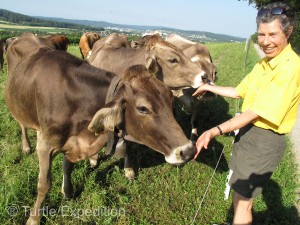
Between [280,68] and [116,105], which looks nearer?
[280,68]

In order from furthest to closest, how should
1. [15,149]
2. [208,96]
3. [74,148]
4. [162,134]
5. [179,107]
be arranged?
[179,107], [208,96], [15,149], [74,148], [162,134]

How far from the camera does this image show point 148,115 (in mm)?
2785

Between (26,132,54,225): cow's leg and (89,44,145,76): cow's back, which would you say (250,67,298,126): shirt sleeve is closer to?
(26,132,54,225): cow's leg

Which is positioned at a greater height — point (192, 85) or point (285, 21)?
point (285, 21)

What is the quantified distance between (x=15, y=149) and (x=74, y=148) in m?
2.04

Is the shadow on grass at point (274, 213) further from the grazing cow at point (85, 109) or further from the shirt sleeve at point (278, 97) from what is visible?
the shirt sleeve at point (278, 97)

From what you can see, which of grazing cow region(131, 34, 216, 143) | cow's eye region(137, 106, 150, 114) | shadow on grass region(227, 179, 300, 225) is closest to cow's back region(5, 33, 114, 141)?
cow's eye region(137, 106, 150, 114)

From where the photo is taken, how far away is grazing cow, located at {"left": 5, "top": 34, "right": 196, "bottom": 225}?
2750mm

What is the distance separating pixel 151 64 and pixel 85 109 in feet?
6.18

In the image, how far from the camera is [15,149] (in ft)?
16.1

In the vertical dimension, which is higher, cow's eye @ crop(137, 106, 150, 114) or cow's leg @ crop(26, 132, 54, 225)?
cow's eye @ crop(137, 106, 150, 114)

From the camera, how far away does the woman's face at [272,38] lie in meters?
2.40

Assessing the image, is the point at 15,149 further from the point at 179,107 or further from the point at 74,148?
the point at 179,107

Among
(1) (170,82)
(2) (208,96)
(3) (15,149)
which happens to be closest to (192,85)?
(1) (170,82)
